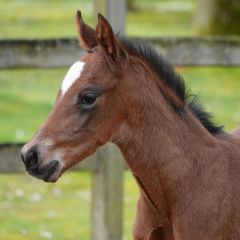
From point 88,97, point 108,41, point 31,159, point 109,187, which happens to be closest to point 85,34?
point 108,41

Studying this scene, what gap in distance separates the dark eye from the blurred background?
78 centimetres

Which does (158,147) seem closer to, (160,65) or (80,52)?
(160,65)

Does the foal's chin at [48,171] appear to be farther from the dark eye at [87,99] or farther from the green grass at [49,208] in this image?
the green grass at [49,208]

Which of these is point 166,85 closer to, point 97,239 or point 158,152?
point 158,152

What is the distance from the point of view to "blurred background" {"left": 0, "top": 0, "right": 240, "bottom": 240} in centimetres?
815

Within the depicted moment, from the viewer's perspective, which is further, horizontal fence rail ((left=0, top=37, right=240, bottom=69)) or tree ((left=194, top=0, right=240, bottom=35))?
tree ((left=194, top=0, right=240, bottom=35))

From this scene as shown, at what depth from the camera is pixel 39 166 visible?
4113 millimetres

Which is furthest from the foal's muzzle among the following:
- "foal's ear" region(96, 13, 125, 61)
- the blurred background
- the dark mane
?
the blurred background

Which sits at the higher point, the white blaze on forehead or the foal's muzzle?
the white blaze on forehead

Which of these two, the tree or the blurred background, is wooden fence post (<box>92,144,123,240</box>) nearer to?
the blurred background

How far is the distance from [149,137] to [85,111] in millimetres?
347

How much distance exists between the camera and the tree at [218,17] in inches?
672

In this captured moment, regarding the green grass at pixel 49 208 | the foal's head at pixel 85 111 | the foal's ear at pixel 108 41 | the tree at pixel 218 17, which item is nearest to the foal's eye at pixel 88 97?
the foal's head at pixel 85 111

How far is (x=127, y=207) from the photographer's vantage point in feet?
27.9
